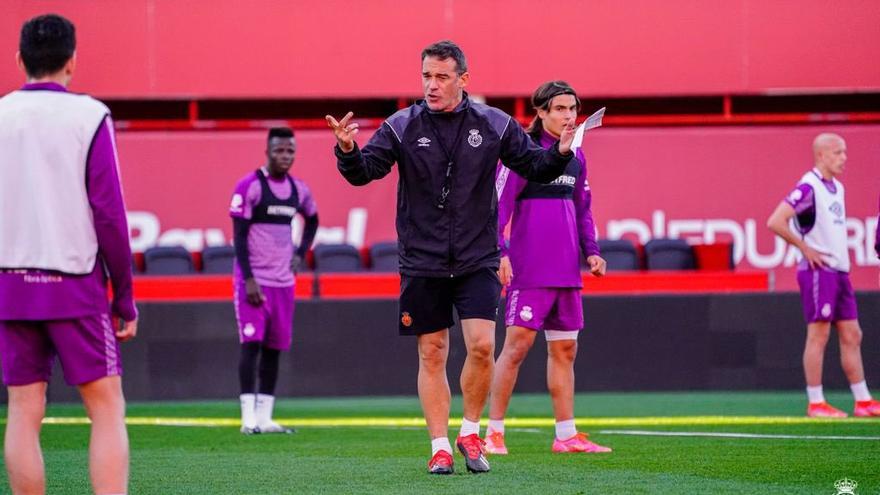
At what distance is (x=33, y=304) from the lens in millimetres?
4707

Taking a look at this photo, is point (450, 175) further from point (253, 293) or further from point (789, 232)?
point (789, 232)

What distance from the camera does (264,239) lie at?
10.5 m

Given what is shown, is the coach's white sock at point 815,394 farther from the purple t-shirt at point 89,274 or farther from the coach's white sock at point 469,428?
the purple t-shirt at point 89,274

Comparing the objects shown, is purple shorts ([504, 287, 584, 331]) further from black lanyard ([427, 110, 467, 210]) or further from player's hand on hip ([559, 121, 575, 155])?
player's hand on hip ([559, 121, 575, 155])

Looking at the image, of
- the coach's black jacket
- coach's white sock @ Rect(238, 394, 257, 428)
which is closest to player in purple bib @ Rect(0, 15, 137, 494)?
the coach's black jacket

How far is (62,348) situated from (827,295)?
7.52 metres

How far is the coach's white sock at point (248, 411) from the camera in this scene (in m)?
10.1

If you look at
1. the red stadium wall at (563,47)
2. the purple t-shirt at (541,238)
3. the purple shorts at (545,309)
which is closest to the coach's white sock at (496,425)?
the purple shorts at (545,309)

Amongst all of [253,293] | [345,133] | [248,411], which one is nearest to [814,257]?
[253,293]

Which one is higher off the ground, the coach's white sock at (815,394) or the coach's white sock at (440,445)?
the coach's white sock at (440,445)

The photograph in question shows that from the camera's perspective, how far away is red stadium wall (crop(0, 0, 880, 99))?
1734cm

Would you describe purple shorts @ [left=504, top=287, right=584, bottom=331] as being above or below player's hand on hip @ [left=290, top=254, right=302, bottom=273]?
below

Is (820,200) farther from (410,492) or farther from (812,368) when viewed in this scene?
(410,492)

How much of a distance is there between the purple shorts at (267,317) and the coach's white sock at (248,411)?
16.9 inches
